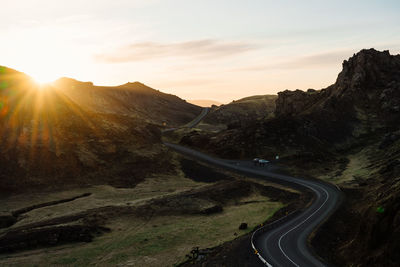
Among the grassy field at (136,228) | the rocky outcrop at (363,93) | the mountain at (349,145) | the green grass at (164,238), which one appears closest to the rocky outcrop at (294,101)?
the rocky outcrop at (363,93)

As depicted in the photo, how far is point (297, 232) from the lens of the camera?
44.0 m

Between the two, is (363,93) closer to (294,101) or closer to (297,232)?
(294,101)

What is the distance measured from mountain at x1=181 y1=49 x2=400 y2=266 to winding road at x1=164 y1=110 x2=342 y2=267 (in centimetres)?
182

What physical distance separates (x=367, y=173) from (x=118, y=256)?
6067cm

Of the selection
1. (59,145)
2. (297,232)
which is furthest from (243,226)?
(59,145)

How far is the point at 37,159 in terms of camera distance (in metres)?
82.8

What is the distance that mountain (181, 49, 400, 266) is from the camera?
112 ft

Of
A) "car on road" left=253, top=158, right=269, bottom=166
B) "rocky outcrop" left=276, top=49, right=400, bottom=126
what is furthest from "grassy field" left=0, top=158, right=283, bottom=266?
"rocky outcrop" left=276, top=49, right=400, bottom=126

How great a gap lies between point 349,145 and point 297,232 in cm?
7419

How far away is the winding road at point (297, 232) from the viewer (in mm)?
35906

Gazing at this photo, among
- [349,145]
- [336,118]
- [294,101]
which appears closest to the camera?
[349,145]

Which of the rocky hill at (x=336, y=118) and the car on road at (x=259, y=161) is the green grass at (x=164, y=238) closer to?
the car on road at (x=259, y=161)

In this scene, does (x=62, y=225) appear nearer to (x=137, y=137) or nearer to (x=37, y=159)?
(x=37, y=159)

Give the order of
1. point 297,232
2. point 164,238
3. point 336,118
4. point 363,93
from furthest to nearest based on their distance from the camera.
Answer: point 363,93 → point 336,118 → point 164,238 → point 297,232
